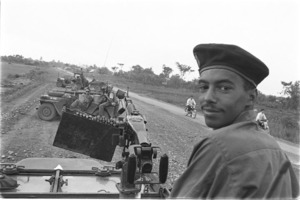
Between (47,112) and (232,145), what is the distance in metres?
12.2

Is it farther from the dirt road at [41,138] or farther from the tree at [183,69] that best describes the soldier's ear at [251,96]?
the tree at [183,69]

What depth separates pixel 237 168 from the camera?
3.76 ft

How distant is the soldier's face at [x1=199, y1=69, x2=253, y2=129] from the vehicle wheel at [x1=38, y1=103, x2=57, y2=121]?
38.9 ft

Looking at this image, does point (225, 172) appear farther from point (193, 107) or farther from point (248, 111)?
point (193, 107)

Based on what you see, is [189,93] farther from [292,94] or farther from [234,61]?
[234,61]

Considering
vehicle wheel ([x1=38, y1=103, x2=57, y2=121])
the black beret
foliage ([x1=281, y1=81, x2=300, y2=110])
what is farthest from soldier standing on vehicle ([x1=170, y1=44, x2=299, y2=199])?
foliage ([x1=281, y1=81, x2=300, y2=110])

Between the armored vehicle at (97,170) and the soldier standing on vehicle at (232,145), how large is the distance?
0.98 m

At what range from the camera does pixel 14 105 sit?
49.7 ft

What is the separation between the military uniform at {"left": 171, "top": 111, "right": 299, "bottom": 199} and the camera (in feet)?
3.68

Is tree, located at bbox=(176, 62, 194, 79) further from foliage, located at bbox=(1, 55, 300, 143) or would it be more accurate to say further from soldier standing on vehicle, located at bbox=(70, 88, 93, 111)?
soldier standing on vehicle, located at bbox=(70, 88, 93, 111)

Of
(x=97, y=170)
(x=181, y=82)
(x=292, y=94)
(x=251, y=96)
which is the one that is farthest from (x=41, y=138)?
(x=181, y=82)

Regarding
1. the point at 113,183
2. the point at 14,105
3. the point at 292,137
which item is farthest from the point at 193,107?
the point at 113,183

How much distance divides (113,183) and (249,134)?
248 centimetres

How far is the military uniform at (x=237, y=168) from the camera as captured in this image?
112cm
